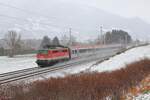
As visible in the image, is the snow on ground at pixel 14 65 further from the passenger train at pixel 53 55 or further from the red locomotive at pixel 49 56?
the passenger train at pixel 53 55

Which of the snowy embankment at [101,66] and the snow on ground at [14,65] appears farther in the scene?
the snow on ground at [14,65]

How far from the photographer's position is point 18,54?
70500 millimetres

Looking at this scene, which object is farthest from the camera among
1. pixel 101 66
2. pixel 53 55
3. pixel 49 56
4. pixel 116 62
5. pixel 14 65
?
pixel 14 65

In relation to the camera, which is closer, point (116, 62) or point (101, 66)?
point (101, 66)

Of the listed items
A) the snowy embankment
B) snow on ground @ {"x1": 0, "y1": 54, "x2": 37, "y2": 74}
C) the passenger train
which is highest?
the passenger train

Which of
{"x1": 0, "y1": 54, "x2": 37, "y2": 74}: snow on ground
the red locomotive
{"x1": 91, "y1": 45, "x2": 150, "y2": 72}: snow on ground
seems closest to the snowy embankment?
{"x1": 91, "y1": 45, "x2": 150, "y2": 72}: snow on ground

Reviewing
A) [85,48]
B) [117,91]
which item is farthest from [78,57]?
[117,91]

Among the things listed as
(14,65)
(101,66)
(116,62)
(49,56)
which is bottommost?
(14,65)

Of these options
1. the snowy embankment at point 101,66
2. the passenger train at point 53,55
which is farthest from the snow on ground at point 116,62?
the passenger train at point 53,55

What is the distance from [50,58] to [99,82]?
2623 centimetres

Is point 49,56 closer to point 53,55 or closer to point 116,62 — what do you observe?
point 53,55

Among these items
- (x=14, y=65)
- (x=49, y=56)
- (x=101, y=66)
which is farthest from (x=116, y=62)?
(x=14, y=65)

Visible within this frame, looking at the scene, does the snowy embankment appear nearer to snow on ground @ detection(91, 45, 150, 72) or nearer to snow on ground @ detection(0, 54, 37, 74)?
snow on ground @ detection(91, 45, 150, 72)

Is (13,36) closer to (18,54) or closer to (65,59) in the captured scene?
(18,54)
